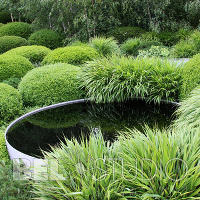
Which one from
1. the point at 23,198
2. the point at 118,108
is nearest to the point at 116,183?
the point at 23,198

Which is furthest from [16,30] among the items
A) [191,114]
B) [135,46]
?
[191,114]

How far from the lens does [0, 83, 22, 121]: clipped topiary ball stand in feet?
14.7

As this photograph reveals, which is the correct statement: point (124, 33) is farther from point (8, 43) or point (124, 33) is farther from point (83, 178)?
point (83, 178)

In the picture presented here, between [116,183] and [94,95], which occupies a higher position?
[116,183]

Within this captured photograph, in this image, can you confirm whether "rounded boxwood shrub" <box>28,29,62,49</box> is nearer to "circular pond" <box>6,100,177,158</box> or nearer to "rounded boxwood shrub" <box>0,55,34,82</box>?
"rounded boxwood shrub" <box>0,55,34,82</box>

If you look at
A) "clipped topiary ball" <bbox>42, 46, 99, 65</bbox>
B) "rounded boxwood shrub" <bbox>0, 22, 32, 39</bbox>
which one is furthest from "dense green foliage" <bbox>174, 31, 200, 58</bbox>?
"rounded boxwood shrub" <bbox>0, 22, 32, 39</bbox>

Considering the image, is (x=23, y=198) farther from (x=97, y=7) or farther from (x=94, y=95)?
(x=97, y=7)

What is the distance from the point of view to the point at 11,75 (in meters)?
6.29

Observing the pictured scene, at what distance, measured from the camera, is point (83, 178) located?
78.1 inches

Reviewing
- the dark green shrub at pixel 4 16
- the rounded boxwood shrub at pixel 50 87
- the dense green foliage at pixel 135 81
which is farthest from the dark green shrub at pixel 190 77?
the dark green shrub at pixel 4 16

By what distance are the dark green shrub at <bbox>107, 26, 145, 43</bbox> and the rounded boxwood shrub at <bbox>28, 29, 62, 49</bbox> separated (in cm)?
221

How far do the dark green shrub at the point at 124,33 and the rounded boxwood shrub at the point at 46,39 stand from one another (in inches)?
87.1

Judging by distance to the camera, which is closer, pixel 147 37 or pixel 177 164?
pixel 177 164

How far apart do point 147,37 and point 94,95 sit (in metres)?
5.85
